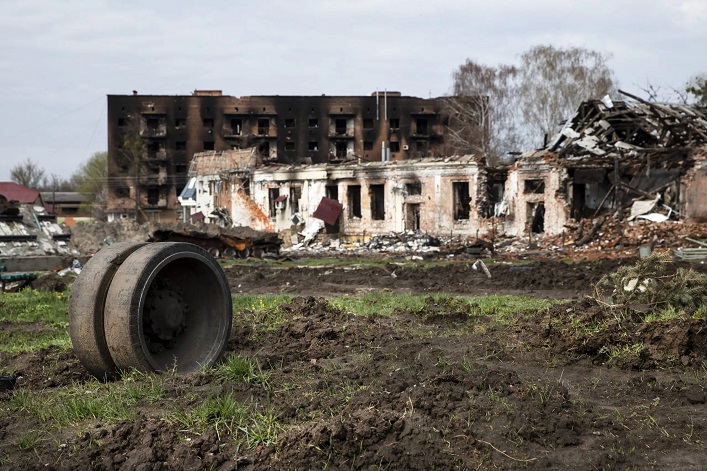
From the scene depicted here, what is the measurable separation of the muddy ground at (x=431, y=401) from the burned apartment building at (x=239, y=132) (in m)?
64.5

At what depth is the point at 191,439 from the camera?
5629 millimetres

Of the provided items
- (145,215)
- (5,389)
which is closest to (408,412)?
(5,389)

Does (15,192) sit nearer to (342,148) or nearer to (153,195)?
(153,195)

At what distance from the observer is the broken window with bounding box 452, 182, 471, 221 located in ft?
121

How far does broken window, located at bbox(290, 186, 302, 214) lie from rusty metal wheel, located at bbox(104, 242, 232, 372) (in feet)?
111

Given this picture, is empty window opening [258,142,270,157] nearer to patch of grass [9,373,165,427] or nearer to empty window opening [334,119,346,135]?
empty window opening [334,119,346,135]

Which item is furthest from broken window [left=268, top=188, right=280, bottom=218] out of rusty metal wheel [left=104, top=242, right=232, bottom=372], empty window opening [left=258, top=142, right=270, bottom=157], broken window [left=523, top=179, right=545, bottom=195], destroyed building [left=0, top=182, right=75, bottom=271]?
rusty metal wheel [left=104, top=242, right=232, bottom=372]

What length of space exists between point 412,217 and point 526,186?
6054 millimetres

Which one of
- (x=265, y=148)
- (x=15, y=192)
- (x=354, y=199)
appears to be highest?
(x=265, y=148)

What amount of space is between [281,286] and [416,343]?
9.78 metres

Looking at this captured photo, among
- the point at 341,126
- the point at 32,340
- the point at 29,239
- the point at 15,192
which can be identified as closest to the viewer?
the point at 32,340

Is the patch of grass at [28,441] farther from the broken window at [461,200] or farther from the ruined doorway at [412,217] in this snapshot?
the ruined doorway at [412,217]

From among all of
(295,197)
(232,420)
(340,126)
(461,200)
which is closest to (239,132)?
(340,126)

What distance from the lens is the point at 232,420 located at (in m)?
5.92
